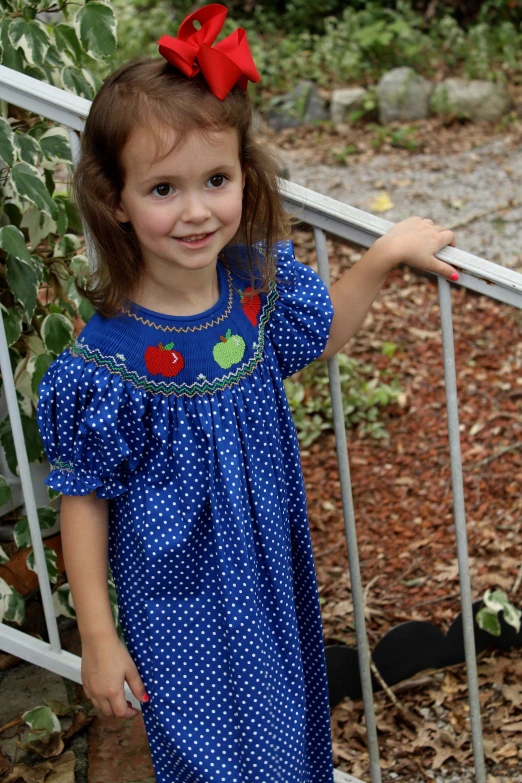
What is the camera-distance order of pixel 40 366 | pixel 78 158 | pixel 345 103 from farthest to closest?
pixel 345 103 → pixel 40 366 → pixel 78 158

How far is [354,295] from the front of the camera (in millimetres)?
1796

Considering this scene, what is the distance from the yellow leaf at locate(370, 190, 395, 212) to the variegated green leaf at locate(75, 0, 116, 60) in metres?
3.99

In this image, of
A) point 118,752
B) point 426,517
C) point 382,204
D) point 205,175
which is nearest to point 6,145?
point 205,175

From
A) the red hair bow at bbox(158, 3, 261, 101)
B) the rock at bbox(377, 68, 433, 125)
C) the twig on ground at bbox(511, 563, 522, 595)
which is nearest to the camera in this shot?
the red hair bow at bbox(158, 3, 261, 101)

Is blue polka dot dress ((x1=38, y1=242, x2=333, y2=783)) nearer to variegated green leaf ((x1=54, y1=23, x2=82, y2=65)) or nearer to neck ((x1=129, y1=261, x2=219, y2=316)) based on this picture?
neck ((x1=129, y1=261, x2=219, y2=316))

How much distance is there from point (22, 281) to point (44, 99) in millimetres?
396

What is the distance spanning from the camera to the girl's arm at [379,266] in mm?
1709

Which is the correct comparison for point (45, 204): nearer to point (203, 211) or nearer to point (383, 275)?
point (203, 211)

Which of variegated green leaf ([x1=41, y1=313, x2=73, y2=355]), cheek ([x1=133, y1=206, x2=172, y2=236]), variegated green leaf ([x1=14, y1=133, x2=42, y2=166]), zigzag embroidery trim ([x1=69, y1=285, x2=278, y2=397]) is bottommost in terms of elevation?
variegated green leaf ([x1=41, y1=313, x2=73, y2=355])

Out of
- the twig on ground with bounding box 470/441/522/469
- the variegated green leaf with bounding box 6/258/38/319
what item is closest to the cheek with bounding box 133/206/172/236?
the variegated green leaf with bounding box 6/258/38/319

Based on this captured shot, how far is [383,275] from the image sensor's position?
1.77 m

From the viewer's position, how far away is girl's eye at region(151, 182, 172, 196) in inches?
58.2

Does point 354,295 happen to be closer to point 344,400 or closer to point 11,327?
point 11,327

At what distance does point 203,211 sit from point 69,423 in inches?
15.6
